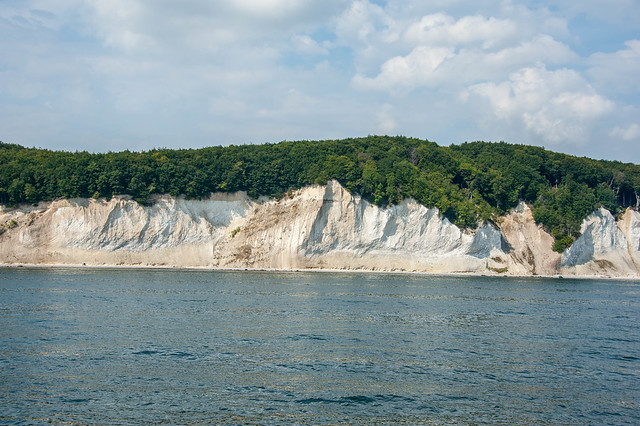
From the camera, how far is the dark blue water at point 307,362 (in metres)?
14.4

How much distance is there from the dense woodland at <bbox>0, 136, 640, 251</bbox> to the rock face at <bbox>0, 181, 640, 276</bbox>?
196cm

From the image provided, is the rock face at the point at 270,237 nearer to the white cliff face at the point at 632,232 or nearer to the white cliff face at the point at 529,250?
the white cliff face at the point at 529,250

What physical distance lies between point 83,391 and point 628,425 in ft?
49.1

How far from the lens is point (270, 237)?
74.8m

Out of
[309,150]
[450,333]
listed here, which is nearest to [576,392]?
[450,333]

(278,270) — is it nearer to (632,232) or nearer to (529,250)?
(529,250)

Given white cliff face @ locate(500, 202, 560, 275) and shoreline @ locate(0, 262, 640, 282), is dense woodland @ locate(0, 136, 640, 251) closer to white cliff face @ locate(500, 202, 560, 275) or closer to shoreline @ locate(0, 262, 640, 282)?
white cliff face @ locate(500, 202, 560, 275)

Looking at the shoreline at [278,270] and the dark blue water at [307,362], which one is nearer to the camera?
the dark blue water at [307,362]

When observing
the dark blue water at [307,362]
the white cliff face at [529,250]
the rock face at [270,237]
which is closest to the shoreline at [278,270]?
the rock face at [270,237]

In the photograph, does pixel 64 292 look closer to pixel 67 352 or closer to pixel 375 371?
pixel 67 352

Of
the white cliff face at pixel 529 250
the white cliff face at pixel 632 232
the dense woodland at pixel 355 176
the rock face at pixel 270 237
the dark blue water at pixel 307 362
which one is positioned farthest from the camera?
the white cliff face at pixel 632 232

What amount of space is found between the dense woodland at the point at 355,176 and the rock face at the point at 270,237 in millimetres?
1959

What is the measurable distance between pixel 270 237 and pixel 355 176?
14.7m

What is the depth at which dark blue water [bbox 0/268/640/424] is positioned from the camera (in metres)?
14.4
